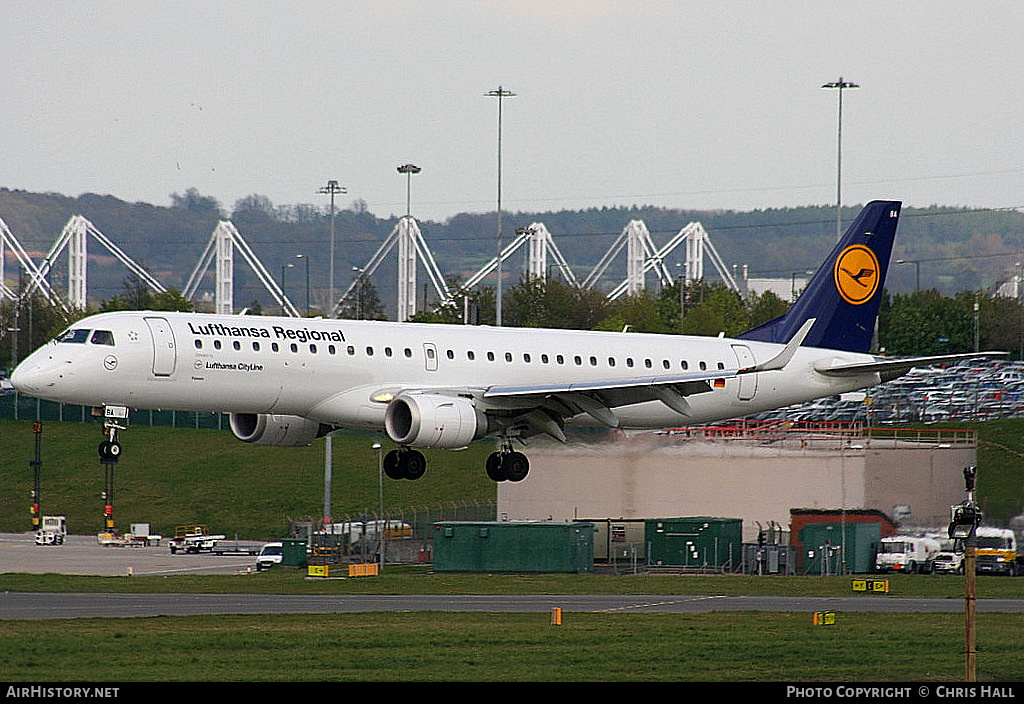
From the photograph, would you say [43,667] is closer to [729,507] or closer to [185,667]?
[185,667]

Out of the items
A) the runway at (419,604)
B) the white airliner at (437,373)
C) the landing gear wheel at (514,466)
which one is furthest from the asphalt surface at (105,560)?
the white airliner at (437,373)

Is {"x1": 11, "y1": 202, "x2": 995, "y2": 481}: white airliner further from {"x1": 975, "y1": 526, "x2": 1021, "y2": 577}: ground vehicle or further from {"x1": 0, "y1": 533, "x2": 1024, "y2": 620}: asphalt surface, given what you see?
{"x1": 975, "y1": 526, "x2": 1021, "y2": 577}: ground vehicle

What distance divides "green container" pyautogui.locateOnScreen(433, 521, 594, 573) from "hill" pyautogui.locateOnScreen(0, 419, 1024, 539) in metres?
18.6

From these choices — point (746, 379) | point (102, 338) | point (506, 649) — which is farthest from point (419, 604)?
point (102, 338)

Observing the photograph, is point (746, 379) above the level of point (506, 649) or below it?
above

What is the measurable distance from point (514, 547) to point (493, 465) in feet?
62.8

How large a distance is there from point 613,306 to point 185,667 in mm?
130863

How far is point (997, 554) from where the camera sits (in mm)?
68688

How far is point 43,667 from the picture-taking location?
36500 mm

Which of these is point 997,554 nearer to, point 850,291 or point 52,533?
point 850,291

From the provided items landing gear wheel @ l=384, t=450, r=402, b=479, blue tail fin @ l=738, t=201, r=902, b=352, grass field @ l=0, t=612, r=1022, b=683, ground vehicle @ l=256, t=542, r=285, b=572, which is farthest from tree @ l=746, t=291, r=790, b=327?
grass field @ l=0, t=612, r=1022, b=683

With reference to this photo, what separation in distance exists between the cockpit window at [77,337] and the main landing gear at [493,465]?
460 inches

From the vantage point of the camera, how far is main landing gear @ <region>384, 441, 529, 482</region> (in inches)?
2084

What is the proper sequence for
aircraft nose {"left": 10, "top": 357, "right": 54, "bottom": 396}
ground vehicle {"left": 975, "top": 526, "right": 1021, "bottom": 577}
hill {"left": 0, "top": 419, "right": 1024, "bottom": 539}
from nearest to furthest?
aircraft nose {"left": 10, "top": 357, "right": 54, "bottom": 396} < ground vehicle {"left": 975, "top": 526, "right": 1021, "bottom": 577} < hill {"left": 0, "top": 419, "right": 1024, "bottom": 539}
